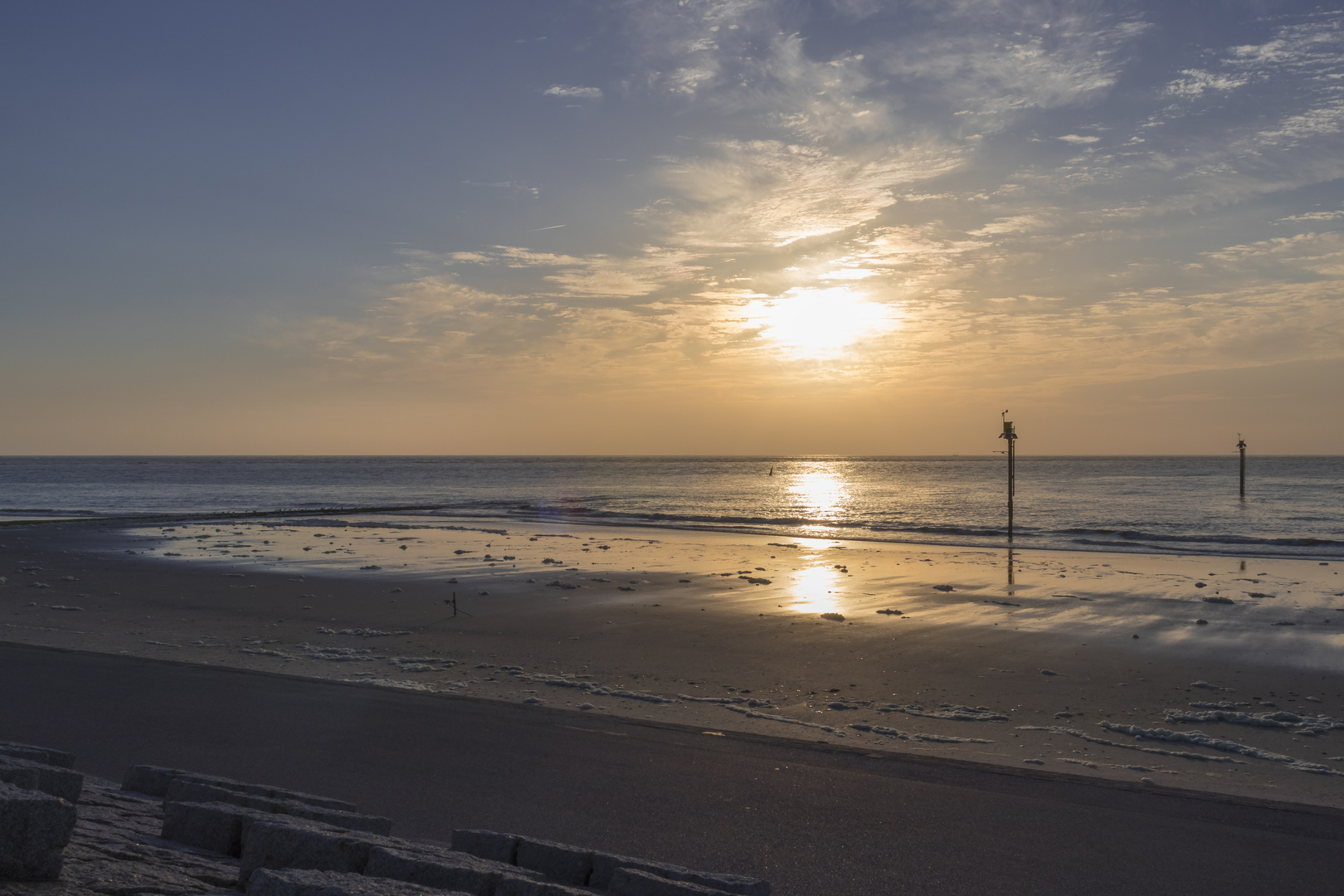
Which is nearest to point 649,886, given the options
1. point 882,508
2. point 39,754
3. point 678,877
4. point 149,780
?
point 678,877

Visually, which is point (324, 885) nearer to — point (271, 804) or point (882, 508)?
point (271, 804)

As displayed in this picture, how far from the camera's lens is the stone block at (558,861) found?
156 inches

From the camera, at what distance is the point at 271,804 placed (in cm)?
463

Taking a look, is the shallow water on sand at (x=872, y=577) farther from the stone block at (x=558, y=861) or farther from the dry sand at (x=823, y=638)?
the stone block at (x=558, y=861)

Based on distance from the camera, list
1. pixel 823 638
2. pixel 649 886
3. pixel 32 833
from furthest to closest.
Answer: pixel 823 638 → pixel 649 886 → pixel 32 833

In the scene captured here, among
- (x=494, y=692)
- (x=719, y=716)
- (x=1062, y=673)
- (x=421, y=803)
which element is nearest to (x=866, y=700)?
(x=719, y=716)

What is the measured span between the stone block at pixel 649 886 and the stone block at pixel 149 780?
3220 millimetres

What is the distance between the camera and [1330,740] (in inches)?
322

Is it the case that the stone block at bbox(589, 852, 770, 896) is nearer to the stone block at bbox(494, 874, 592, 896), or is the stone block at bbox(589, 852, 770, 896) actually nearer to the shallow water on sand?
the stone block at bbox(494, 874, 592, 896)

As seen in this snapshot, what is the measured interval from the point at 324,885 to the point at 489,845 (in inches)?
52.9

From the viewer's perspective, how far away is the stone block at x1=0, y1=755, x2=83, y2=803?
387 cm

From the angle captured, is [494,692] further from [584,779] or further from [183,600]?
[183,600]

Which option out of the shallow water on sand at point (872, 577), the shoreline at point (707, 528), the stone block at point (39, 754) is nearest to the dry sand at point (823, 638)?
the shallow water on sand at point (872, 577)

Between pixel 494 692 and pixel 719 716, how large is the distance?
2659mm
